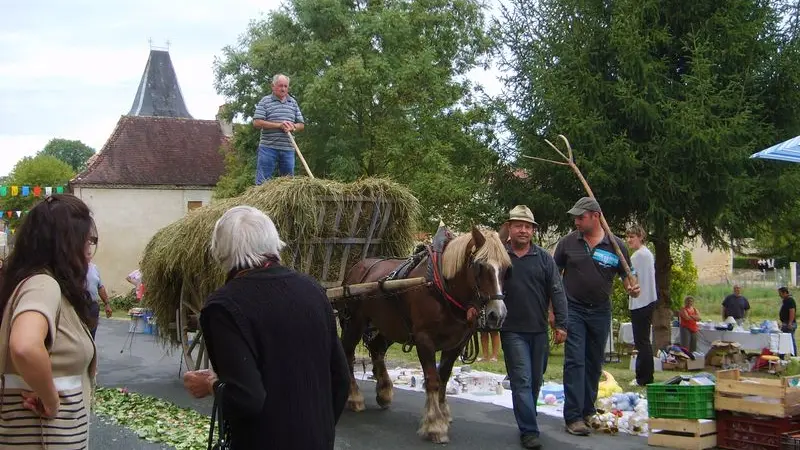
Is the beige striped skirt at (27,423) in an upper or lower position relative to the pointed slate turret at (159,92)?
lower

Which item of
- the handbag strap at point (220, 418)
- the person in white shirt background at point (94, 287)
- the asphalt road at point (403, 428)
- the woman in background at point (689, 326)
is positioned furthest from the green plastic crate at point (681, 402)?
the woman in background at point (689, 326)

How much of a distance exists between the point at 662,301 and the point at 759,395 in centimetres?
854

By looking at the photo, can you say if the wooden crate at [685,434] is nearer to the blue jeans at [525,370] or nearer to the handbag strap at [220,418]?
the blue jeans at [525,370]

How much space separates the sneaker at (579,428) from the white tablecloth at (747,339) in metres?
7.85

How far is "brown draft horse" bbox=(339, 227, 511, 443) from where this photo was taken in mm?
7289

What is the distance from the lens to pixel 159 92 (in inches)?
2135

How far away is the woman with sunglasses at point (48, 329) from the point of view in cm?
325

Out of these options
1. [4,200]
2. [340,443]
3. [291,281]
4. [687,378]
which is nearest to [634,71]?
[687,378]

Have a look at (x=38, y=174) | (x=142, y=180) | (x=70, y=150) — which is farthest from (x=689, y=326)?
(x=70, y=150)

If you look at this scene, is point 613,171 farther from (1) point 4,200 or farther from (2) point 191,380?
(1) point 4,200

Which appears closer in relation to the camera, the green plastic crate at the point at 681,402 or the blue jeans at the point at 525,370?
the green plastic crate at the point at 681,402

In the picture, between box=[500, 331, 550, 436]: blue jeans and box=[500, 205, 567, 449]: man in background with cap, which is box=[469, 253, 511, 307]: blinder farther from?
box=[500, 331, 550, 436]: blue jeans

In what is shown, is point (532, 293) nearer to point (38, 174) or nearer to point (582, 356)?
point (582, 356)

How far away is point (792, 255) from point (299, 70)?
31.9 meters
